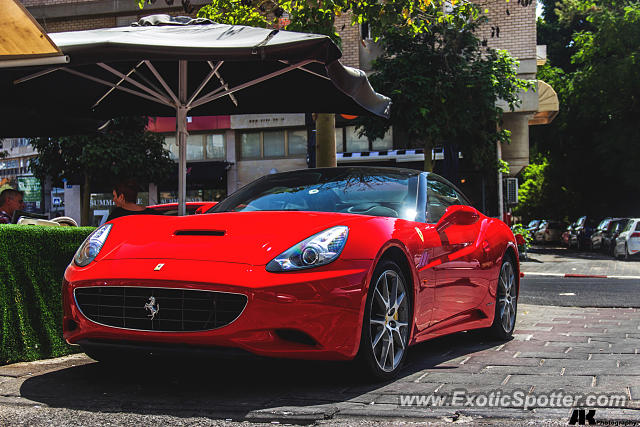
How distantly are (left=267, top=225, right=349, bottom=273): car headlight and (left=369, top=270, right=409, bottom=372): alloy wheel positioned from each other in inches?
12.8

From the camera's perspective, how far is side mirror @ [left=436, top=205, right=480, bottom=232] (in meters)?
5.28

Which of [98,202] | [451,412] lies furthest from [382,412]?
[98,202]

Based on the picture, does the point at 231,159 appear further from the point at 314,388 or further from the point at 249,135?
the point at 314,388

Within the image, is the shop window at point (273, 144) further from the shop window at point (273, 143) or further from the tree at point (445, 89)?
the tree at point (445, 89)

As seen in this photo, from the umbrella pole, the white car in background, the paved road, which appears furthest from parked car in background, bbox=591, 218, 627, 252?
the umbrella pole

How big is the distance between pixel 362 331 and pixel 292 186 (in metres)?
1.59

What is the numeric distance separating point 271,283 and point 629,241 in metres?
25.1

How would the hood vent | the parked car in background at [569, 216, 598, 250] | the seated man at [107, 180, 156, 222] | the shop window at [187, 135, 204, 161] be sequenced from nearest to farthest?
the hood vent, the seated man at [107, 180, 156, 222], the shop window at [187, 135, 204, 161], the parked car in background at [569, 216, 598, 250]

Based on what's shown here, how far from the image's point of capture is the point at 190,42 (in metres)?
6.06

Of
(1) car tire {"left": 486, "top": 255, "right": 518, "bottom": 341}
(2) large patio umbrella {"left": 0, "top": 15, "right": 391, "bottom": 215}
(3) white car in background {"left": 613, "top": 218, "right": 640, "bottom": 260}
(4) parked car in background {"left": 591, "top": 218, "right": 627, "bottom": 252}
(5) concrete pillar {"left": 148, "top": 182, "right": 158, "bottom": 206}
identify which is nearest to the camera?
(2) large patio umbrella {"left": 0, "top": 15, "right": 391, "bottom": 215}

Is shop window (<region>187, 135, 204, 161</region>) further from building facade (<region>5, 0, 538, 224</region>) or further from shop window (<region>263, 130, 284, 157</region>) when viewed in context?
shop window (<region>263, 130, 284, 157</region>)

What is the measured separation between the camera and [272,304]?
382 centimetres

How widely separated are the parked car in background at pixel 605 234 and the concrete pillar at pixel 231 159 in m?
14.0

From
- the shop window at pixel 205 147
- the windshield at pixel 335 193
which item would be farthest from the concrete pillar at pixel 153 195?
the windshield at pixel 335 193
